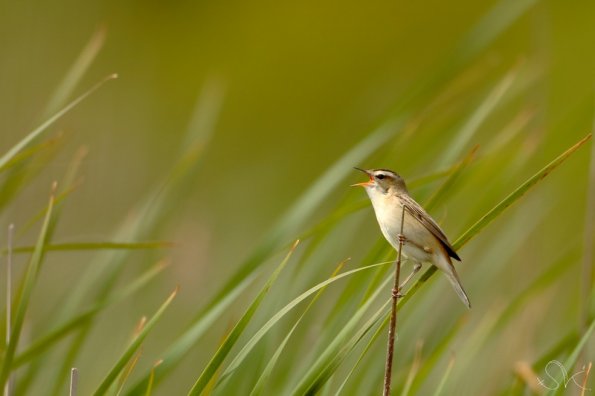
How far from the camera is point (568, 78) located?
38.6 feet

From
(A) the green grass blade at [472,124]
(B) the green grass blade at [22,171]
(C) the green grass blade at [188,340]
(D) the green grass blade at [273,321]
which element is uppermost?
(B) the green grass blade at [22,171]

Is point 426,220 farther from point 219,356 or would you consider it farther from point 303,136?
point 303,136

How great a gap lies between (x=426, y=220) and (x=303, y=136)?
7.24 meters

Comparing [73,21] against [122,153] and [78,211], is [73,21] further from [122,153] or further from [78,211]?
[78,211]

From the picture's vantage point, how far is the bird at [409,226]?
3.29 meters

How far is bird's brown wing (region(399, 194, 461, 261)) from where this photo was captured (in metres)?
3.17

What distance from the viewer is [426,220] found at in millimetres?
3375

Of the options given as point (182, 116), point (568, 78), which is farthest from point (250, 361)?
point (568, 78)

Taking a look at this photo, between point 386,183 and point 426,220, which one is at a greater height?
point 386,183

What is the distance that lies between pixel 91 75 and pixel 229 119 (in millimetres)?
1737

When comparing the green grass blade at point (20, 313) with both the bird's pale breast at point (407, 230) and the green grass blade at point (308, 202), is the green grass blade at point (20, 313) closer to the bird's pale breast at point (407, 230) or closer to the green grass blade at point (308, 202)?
the green grass blade at point (308, 202)

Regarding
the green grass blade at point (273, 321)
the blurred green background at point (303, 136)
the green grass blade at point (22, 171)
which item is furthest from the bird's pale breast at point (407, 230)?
the green grass blade at point (22, 171)

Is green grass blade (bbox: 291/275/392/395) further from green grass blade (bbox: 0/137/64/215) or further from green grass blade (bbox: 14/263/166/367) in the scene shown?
green grass blade (bbox: 0/137/64/215)

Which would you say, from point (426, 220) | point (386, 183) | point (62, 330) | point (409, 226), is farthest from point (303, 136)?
point (62, 330)
